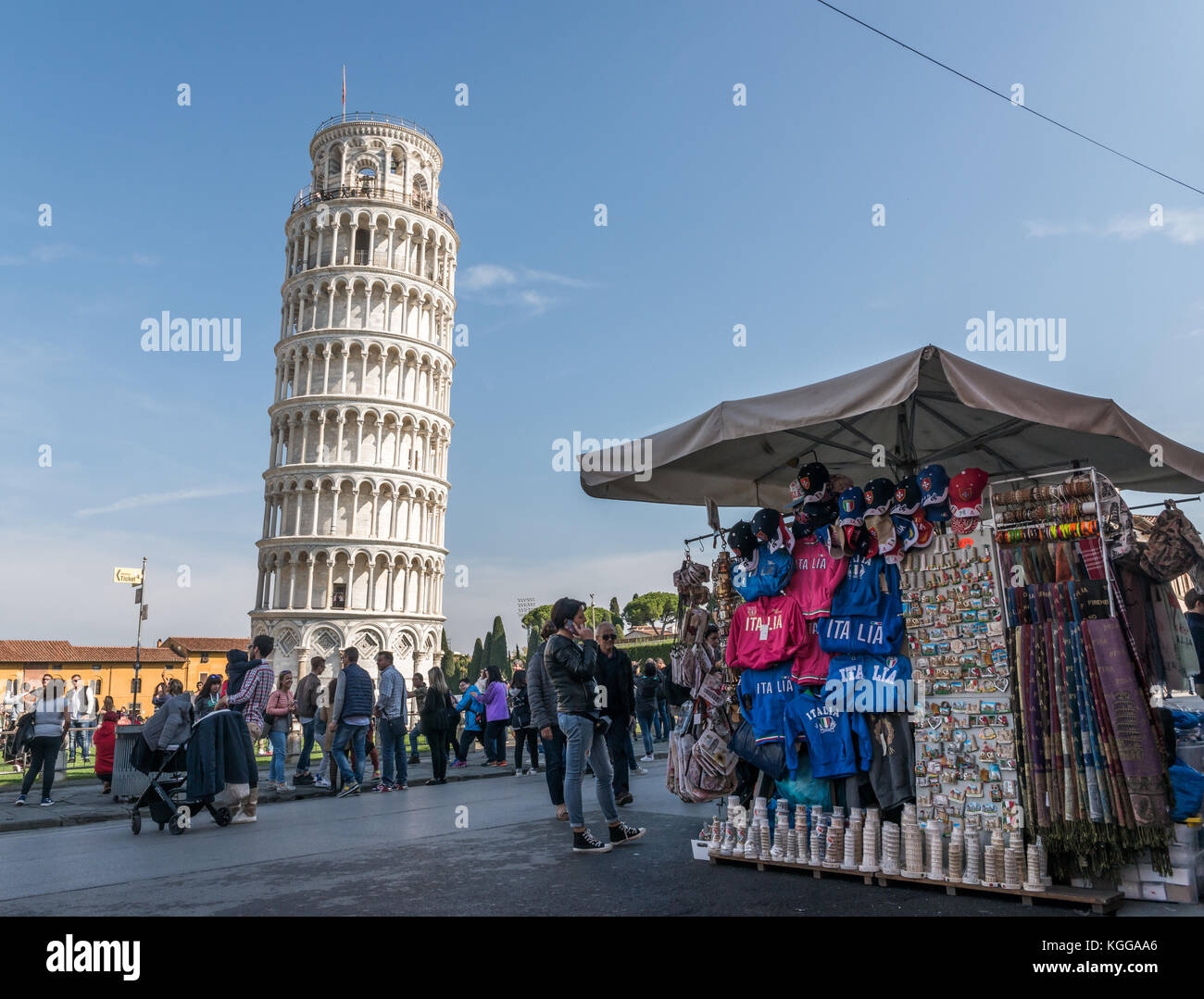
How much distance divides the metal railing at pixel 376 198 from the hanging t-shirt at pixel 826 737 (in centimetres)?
5556

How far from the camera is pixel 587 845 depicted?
21.5ft

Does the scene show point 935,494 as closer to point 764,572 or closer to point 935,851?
point 764,572

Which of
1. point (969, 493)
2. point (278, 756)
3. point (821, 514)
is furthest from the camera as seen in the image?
point (278, 756)

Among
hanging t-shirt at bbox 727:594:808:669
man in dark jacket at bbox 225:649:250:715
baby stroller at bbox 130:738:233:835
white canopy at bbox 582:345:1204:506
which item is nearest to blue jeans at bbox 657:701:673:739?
man in dark jacket at bbox 225:649:250:715

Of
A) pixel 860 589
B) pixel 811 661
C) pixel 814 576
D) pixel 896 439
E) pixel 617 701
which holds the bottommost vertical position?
pixel 617 701

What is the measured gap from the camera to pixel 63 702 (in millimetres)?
11391

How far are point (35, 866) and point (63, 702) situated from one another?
16.9 feet

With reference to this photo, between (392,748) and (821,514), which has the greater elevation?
(821,514)

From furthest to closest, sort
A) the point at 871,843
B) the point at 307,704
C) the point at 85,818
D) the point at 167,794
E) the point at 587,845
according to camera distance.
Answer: the point at 307,704 → the point at 85,818 → the point at 167,794 → the point at 587,845 → the point at 871,843

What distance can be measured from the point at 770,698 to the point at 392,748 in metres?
8.18

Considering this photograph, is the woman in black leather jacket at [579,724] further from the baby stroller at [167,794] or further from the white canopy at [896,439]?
the baby stroller at [167,794]

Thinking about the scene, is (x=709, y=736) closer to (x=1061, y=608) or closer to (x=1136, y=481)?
(x=1061, y=608)

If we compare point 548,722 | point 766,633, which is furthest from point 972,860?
point 548,722
